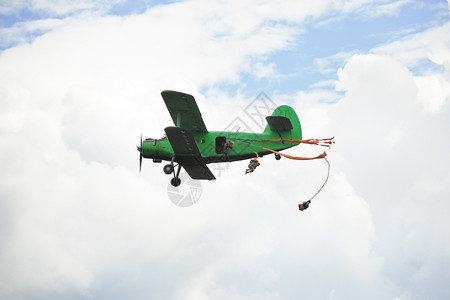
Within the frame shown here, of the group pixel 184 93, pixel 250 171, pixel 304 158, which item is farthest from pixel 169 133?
pixel 304 158

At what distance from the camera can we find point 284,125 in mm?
25391

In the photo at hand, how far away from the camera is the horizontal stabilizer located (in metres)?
25.2

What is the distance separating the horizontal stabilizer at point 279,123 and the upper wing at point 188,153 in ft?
10.3

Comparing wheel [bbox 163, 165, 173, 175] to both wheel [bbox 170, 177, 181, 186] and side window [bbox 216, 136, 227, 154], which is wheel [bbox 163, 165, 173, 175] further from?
side window [bbox 216, 136, 227, 154]

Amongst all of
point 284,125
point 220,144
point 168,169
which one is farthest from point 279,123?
point 168,169

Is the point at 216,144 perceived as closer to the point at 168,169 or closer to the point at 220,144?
the point at 220,144

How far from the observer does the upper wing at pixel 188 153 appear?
2364 cm

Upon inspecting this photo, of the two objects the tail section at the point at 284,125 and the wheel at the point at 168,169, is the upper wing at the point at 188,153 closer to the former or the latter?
the wheel at the point at 168,169

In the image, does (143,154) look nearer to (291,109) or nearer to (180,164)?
(180,164)

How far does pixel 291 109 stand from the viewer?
26.3 m

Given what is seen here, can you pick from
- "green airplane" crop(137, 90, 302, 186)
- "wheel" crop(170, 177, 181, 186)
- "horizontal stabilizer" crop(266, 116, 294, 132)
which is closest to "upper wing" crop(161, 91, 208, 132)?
"green airplane" crop(137, 90, 302, 186)

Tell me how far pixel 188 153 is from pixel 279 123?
384 cm

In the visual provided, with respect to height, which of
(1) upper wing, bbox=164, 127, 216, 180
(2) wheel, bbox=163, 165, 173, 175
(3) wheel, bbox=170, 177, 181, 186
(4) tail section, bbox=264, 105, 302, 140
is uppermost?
(4) tail section, bbox=264, 105, 302, 140

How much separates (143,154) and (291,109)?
Result: 6405 mm
